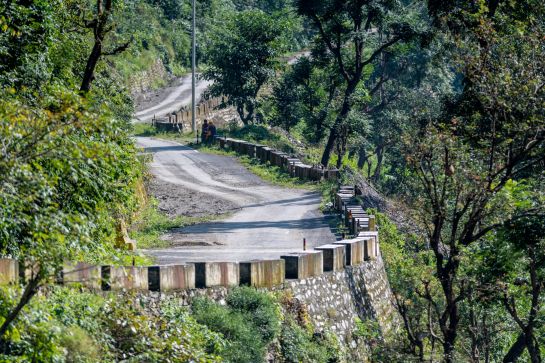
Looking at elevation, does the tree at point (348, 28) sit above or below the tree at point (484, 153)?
above

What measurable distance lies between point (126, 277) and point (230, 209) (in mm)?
14218

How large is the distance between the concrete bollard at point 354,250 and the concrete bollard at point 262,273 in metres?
3.21

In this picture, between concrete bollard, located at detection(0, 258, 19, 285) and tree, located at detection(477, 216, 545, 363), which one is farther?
tree, located at detection(477, 216, 545, 363)

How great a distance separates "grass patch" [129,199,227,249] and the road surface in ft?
99.2

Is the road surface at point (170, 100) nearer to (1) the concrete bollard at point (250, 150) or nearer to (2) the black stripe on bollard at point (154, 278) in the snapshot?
(1) the concrete bollard at point (250, 150)

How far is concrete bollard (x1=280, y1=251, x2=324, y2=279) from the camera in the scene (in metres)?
23.1

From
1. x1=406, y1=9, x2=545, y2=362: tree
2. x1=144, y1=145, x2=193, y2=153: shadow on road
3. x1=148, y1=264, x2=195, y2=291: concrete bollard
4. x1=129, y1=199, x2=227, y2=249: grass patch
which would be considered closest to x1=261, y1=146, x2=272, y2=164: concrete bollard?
x1=144, y1=145, x2=193, y2=153: shadow on road

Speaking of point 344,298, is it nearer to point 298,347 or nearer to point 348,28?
point 298,347

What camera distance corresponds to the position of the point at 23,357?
45.3 feet

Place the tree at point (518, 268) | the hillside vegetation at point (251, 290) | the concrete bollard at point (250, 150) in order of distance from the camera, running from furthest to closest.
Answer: the concrete bollard at point (250, 150) < the tree at point (518, 268) < the hillside vegetation at point (251, 290)

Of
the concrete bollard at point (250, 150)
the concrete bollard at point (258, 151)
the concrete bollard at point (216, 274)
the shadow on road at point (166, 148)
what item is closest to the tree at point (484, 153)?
the concrete bollard at point (216, 274)

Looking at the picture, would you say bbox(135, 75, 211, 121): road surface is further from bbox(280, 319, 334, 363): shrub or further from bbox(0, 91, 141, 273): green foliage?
bbox(0, 91, 141, 273): green foliage

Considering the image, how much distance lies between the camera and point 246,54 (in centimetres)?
5369

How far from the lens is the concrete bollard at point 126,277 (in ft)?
60.3
